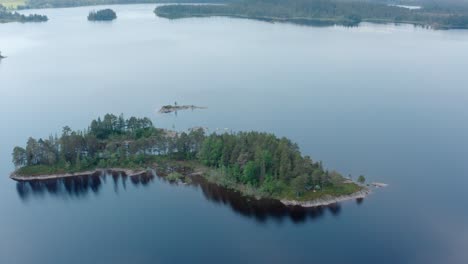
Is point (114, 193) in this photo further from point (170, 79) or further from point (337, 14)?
point (337, 14)

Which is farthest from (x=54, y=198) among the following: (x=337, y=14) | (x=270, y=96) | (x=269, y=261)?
(x=337, y=14)

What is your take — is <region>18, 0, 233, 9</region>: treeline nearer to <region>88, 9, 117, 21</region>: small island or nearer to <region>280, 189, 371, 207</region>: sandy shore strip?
<region>88, 9, 117, 21</region>: small island

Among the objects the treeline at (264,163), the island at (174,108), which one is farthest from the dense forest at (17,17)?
the treeline at (264,163)

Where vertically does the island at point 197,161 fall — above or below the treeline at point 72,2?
below

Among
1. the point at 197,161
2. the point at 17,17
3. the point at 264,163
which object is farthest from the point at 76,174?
the point at 17,17

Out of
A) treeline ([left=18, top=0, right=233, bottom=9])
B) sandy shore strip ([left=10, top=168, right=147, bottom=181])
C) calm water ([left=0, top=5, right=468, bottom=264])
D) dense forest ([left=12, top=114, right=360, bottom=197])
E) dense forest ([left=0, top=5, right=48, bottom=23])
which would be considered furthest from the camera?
treeline ([left=18, top=0, right=233, bottom=9])

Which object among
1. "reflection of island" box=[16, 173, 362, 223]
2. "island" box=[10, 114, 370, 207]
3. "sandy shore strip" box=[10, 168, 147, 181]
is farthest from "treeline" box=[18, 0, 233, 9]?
"reflection of island" box=[16, 173, 362, 223]

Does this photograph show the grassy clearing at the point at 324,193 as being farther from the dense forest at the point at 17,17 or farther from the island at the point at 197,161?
the dense forest at the point at 17,17
